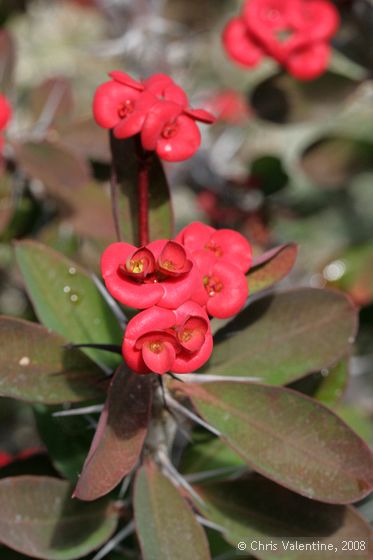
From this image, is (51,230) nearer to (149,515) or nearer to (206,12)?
(149,515)

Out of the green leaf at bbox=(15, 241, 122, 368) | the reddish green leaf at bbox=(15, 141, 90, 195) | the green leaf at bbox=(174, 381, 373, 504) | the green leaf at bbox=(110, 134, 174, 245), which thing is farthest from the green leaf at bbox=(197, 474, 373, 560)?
the reddish green leaf at bbox=(15, 141, 90, 195)

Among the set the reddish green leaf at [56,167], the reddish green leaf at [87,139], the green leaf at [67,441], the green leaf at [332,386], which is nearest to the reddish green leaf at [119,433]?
the green leaf at [67,441]

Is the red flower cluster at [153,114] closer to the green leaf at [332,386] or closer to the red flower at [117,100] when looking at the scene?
the red flower at [117,100]

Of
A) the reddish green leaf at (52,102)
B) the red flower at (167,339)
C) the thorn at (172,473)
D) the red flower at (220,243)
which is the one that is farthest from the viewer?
the reddish green leaf at (52,102)

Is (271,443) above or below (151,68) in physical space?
above

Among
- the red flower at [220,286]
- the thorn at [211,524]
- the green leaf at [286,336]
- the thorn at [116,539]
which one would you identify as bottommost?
the thorn at [116,539]

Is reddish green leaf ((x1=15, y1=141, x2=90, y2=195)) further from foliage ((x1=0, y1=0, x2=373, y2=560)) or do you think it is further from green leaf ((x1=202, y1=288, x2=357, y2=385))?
green leaf ((x1=202, y1=288, x2=357, y2=385))

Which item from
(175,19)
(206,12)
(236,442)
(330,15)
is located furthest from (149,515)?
(206,12)
